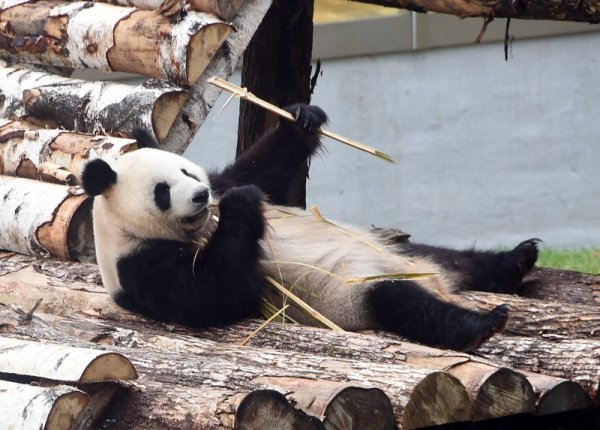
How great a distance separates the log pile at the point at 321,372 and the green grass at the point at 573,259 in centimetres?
336

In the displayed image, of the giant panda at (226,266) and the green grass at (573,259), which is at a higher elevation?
the giant panda at (226,266)

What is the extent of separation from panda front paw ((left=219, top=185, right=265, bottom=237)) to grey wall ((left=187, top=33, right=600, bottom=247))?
4.63m

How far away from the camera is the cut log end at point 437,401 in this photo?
277cm

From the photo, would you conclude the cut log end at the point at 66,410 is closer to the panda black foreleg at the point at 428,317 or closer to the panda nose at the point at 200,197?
the panda nose at the point at 200,197

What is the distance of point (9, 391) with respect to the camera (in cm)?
267

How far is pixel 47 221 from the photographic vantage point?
15.4ft

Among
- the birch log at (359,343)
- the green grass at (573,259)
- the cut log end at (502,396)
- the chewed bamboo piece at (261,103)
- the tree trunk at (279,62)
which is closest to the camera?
the cut log end at (502,396)

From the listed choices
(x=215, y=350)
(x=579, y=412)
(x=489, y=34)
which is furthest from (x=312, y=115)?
(x=489, y=34)

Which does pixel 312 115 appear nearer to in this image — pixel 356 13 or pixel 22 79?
pixel 22 79

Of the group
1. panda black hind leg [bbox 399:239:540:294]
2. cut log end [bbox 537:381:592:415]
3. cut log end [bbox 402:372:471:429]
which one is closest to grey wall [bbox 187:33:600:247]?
panda black hind leg [bbox 399:239:540:294]

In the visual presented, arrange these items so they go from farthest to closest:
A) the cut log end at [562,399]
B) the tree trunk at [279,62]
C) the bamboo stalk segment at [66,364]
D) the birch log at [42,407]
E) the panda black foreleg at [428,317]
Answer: the tree trunk at [279,62]
the panda black foreleg at [428,317]
the cut log end at [562,399]
the bamboo stalk segment at [66,364]
the birch log at [42,407]

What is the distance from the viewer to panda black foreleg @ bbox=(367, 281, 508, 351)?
11.4ft

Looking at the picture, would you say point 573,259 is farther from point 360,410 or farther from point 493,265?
point 360,410

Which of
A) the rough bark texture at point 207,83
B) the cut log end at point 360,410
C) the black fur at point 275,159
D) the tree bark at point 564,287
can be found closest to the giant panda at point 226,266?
the black fur at point 275,159
